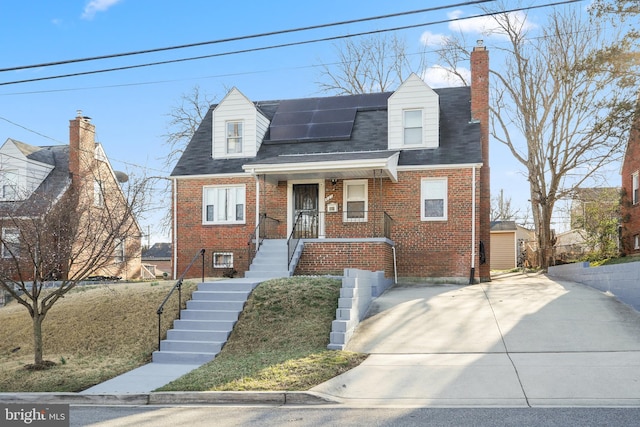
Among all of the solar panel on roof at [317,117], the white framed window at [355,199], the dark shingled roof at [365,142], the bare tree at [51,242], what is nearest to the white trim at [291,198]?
the white framed window at [355,199]

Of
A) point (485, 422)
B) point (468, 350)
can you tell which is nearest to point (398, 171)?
point (468, 350)

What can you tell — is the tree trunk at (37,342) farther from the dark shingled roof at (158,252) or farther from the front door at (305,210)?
the dark shingled roof at (158,252)

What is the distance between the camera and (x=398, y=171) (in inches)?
760

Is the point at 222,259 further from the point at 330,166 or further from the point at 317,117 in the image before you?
the point at 317,117

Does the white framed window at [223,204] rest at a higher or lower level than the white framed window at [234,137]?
lower

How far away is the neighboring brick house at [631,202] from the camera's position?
22984 mm

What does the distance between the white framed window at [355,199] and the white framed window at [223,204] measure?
3.71 m

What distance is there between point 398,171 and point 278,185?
4189 mm

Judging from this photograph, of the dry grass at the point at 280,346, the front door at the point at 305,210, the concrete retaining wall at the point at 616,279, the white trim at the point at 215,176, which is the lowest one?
the dry grass at the point at 280,346

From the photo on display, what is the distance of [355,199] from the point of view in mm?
19641

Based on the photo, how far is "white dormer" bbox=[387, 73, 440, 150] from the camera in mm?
19734

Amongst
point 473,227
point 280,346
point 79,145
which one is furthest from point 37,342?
point 79,145

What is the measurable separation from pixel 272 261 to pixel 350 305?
20.2 ft

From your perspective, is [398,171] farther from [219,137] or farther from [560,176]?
[560,176]
